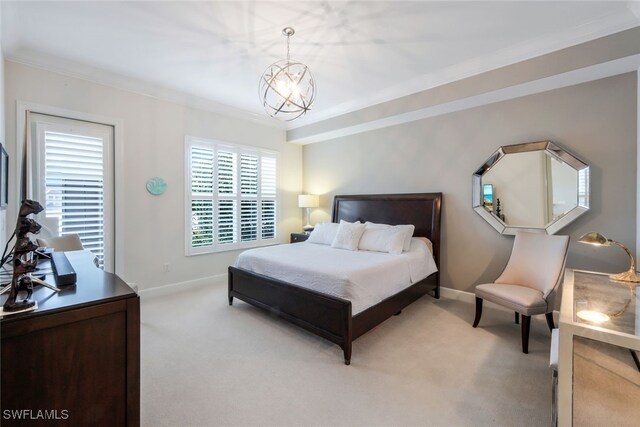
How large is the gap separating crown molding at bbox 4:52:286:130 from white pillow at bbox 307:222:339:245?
2.32 m

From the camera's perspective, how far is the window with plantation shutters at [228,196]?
14.0 ft

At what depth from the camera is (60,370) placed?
106cm

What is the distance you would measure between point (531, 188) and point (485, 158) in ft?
2.06

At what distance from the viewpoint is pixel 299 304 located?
272 centimetres

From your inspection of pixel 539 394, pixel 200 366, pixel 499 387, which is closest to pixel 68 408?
pixel 200 366

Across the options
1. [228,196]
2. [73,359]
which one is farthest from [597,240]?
[228,196]

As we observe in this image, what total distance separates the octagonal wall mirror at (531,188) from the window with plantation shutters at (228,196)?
345cm

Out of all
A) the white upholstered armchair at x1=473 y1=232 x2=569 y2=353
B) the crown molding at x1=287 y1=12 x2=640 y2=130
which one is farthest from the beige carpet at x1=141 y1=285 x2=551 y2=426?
the crown molding at x1=287 y1=12 x2=640 y2=130

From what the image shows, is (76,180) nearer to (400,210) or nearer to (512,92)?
(400,210)

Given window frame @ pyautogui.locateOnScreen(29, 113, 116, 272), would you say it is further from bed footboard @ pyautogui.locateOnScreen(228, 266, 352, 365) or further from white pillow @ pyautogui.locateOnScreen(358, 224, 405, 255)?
white pillow @ pyautogui.locateOnScreen(358, 224, 405, 255)

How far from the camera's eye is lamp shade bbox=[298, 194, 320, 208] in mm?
5336

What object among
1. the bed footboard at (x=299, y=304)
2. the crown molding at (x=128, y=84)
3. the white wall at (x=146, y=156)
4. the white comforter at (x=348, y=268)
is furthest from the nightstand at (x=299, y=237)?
the crown molding at (x=128, y=84)

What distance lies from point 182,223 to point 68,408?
10.8ft

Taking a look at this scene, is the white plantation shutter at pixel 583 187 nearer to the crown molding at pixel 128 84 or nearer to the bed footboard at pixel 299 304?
the bed footboard at pixel 299 304
